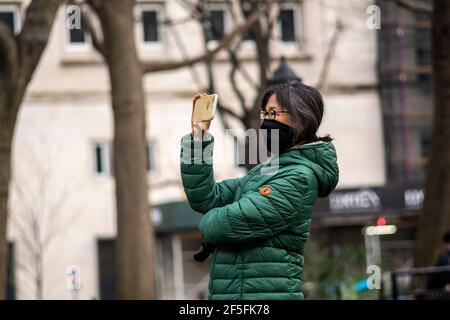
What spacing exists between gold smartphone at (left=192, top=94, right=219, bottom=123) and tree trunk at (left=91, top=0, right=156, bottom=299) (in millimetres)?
11987

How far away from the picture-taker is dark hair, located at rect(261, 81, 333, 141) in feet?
20.7

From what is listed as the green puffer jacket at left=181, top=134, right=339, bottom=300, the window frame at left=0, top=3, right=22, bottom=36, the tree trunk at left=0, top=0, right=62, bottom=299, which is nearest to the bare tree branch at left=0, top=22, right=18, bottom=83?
the tree trunk at left=0, top=0, right=62, bottom=299

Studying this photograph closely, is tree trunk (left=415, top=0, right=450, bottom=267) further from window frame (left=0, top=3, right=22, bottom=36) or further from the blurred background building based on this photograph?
window frame (left=0, top=3, right=22, bottom=36)

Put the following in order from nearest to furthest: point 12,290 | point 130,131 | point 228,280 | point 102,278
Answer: point 228,280
point 130,131
point 12,290
point 102,278

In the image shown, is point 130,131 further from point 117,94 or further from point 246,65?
point 246,65

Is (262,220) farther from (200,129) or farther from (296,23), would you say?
(296,23)

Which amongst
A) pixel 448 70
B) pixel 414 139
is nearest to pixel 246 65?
pixel 414 139

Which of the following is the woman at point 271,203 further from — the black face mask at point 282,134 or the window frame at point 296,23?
the window frame at point 296,23

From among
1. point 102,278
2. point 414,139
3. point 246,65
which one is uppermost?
point 246,65

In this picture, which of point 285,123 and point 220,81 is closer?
point 285,123

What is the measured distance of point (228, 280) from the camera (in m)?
6.16

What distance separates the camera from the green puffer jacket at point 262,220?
6.07 meters

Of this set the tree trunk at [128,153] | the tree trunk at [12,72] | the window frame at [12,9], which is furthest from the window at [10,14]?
the tree trunk at [12,72]

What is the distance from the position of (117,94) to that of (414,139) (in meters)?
20.1
